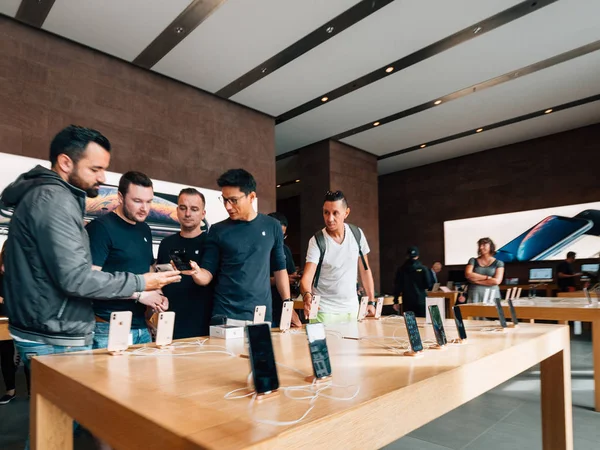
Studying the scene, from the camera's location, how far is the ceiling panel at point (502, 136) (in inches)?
284

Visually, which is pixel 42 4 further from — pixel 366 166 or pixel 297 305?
pixel 366 166

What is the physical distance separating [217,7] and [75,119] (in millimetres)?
1928

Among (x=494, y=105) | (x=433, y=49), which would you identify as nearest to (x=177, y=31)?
(x=433, y=49)

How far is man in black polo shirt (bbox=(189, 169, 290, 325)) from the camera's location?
2082mm

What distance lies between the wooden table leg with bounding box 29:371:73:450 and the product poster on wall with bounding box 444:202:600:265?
868 centimetres

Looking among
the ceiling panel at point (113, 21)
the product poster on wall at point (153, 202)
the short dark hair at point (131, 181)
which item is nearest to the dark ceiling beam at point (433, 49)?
the product poster on wall at point (153, 202)

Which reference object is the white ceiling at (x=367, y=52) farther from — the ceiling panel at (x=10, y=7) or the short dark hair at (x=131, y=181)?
the short dark hair at (x=131, y=181)

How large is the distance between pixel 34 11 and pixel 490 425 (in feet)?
16.7

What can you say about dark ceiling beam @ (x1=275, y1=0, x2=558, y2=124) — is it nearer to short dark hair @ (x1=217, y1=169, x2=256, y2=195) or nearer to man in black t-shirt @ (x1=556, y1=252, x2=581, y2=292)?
short dark hair @ (x1=217, y1=169, x2=256, y2=195)

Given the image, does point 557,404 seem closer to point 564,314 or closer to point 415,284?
point 564,314

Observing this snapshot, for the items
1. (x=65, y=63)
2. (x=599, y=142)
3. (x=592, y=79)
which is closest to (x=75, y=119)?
(x=65, y=63)

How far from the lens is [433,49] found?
197 inches

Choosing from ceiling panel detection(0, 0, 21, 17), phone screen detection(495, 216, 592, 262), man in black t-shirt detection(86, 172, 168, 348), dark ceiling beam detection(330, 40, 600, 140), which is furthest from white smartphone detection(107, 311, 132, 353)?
phone screen detection(495, 216, 592, 262)

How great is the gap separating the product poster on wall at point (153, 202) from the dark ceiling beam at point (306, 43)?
4.77ft
